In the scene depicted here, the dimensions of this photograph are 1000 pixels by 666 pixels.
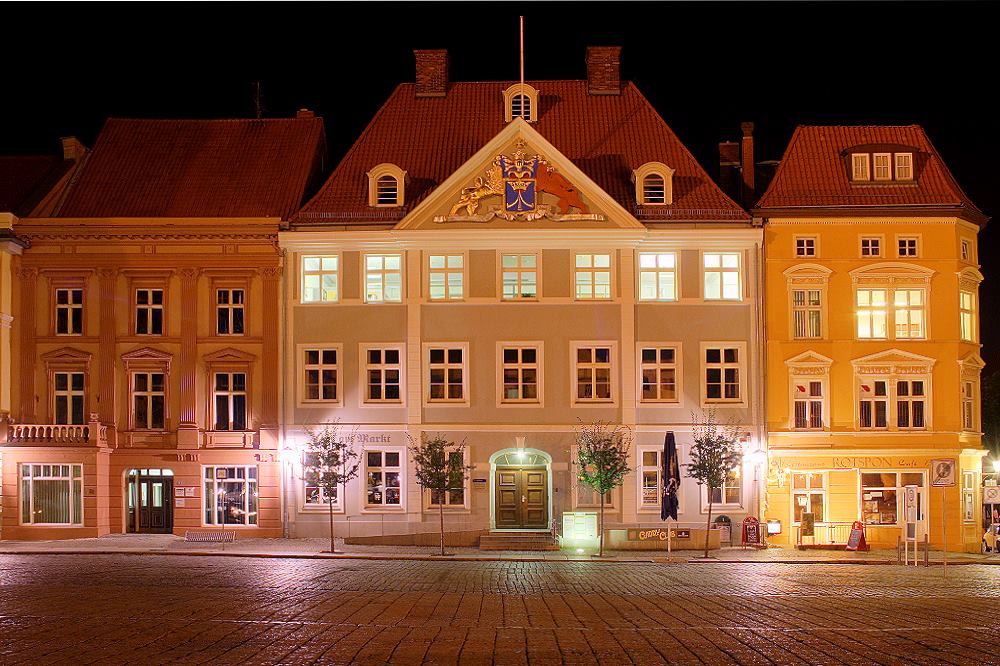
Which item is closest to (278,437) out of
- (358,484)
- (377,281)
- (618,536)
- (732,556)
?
(358,484)

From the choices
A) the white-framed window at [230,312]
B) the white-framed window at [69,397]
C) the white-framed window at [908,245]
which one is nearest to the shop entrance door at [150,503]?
the white-framed window at [69,397]

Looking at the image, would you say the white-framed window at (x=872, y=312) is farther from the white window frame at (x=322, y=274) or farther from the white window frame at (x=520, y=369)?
the white window frame at (x=322, y=274)

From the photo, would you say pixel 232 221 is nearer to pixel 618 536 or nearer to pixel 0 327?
pixel 0 327

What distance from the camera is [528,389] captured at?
47.7 meters

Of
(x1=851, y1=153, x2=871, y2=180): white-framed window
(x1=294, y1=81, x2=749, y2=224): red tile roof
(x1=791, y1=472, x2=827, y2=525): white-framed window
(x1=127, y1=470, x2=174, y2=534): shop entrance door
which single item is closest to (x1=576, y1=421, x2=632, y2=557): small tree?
(x1=791, y1=472, x2=827, y2=525): white-framed window

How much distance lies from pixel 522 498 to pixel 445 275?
28.2 ft

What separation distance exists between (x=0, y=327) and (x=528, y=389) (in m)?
19.4

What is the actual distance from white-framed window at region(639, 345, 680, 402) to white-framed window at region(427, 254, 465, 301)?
7.07m

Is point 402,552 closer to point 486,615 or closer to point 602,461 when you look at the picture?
point 602,461

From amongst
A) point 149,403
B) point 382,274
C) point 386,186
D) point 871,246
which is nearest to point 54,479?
point 149,403

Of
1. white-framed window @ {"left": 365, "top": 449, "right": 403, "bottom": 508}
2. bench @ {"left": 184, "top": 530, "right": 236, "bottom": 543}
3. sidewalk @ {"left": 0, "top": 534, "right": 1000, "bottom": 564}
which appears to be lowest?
sidewalk @ {"left": 0, "top": 534, "right": 1000, "bottom": 564}

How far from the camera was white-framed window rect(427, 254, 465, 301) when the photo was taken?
157 ft

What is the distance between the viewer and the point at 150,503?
48.7 meters

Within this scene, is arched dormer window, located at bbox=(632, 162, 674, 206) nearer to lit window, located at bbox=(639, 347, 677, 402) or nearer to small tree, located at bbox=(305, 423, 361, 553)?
lit window, located at bbox=(639, 347, 677, 402)
